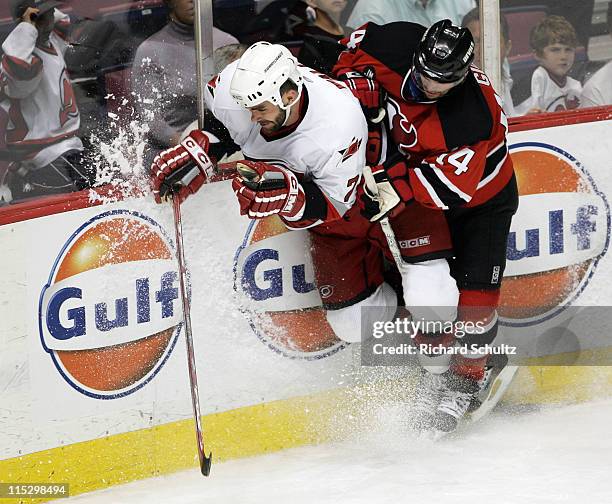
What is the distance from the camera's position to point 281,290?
3.40m

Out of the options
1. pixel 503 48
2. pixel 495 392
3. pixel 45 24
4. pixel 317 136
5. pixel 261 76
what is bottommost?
pixel 495 392

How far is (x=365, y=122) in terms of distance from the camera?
309 cm

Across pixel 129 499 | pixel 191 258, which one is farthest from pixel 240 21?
pixel 129 499

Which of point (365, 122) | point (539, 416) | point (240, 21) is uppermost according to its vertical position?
point (240, 21)

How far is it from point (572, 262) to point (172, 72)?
5.33 feet

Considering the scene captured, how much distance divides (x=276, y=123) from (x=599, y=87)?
4.71 feet

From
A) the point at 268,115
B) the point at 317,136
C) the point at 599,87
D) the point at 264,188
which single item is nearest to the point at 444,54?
the point at 317,136

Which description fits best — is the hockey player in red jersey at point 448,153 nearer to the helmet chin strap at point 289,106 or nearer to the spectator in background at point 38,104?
the helmet chin strap at point 289,106

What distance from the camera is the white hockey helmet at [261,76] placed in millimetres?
2783

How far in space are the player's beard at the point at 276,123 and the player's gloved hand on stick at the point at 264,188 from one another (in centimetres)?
12

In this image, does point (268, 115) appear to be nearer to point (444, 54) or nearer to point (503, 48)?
point (444, 54)

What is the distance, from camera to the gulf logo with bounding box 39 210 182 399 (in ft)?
9.89

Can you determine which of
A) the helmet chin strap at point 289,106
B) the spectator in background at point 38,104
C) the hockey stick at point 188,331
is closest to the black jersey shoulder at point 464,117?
the helmet chin strap at point 289,106

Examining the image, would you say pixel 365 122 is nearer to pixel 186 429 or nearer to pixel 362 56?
pixel 362 56
